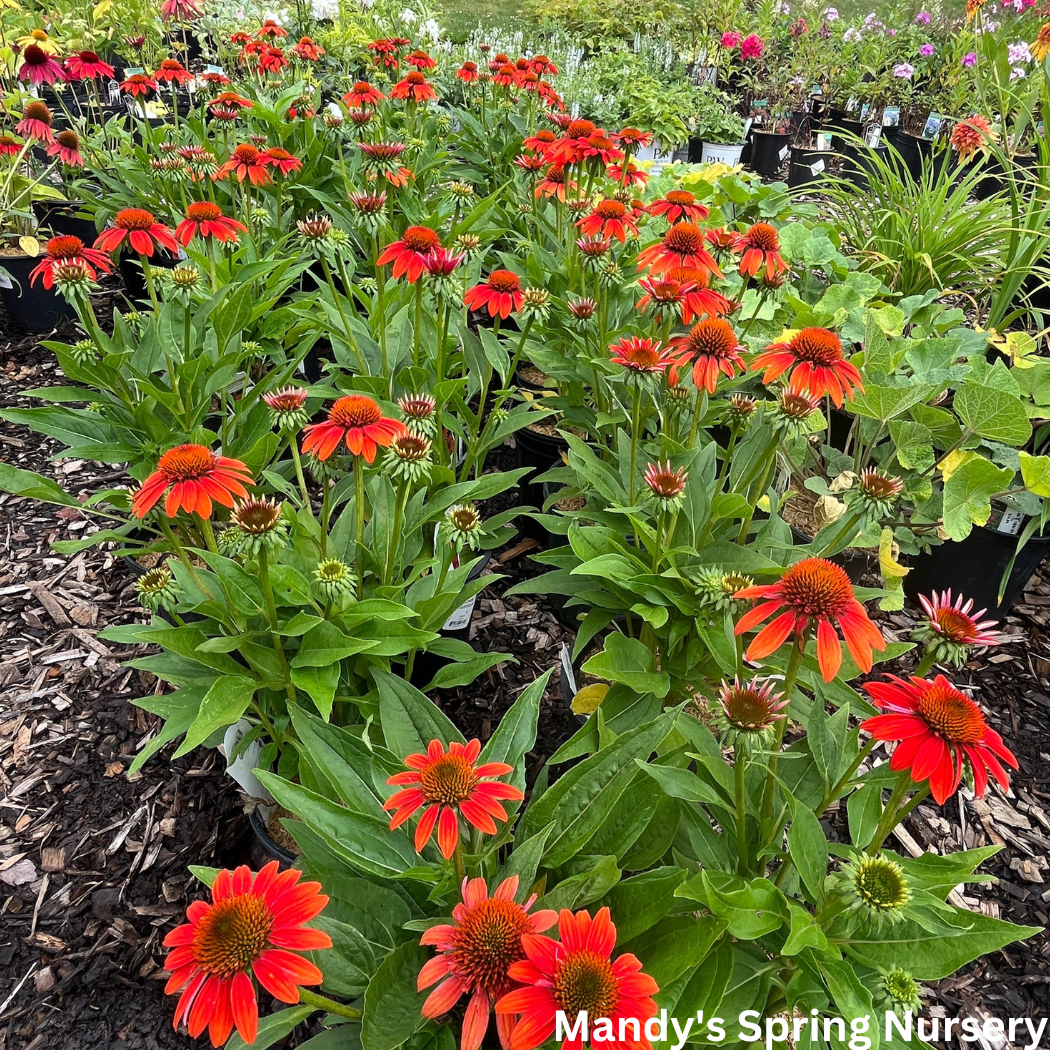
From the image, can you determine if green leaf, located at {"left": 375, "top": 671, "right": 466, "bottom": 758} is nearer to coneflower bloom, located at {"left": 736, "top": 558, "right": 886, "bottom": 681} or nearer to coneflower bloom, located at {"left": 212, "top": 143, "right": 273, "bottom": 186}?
coneflower bloom, located at {"left": 736, "top": 558, "right": 886, "bottom": 681}

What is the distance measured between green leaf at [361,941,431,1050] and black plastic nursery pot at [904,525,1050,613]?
1.67m

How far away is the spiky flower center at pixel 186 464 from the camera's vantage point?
3.27 ft

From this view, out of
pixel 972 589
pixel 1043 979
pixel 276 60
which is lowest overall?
pixel 1043 979

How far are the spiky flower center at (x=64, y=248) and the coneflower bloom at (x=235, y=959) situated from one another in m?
1.47

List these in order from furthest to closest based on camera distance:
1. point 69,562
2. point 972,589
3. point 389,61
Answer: point 389,61, point 69,562, point 972,589

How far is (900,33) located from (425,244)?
8.95 metres

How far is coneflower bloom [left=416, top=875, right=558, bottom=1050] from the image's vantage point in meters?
0.66

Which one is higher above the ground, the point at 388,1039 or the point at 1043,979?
the point at 388,1039

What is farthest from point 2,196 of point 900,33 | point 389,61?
point 900,33

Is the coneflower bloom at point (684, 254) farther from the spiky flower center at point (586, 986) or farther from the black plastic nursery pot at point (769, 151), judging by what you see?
the black plastic nursery pot at point (769, 151)

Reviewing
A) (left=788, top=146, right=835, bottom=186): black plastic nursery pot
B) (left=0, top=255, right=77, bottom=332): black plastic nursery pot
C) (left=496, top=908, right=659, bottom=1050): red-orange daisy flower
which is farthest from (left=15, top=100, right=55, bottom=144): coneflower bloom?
(left=788, top=146, right=835, bottom=186): black plastic nursery pot

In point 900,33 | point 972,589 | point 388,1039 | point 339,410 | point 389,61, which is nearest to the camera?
point 388,1039

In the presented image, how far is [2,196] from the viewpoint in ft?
10.1

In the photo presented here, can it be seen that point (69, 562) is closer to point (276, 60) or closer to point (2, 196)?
point (2, 196)
